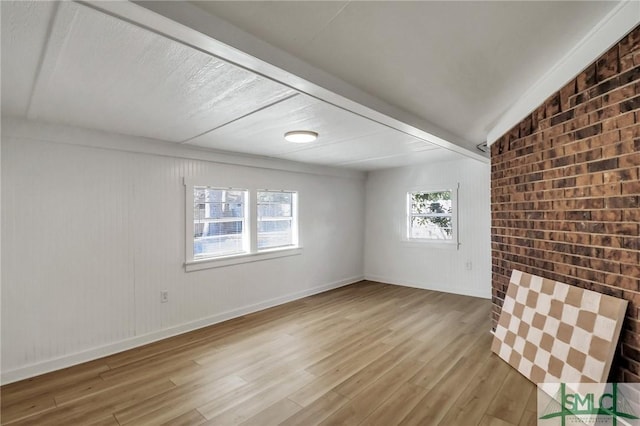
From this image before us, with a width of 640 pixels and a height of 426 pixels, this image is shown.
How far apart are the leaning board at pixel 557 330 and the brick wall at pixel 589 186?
74 millimetres

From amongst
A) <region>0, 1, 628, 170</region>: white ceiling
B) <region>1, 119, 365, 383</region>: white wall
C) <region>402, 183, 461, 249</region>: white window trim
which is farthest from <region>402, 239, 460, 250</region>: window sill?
<region>1, 119, 365, 383</region>: white wall

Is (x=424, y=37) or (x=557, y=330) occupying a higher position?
(x=424, y=37)

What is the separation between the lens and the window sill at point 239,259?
3.88 metres

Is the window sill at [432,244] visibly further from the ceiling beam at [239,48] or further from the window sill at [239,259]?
the ceiling beam at [239,48]

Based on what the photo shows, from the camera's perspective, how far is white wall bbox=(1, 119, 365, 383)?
272 centimetres

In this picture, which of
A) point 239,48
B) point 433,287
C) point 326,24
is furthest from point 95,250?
point 433,287

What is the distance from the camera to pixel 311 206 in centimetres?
554

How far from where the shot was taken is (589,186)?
80.9 inches

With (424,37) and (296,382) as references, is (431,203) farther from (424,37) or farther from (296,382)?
(424,37)

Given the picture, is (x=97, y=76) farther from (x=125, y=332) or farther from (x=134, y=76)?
(x=125, y=332)

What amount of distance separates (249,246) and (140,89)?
2780 mm

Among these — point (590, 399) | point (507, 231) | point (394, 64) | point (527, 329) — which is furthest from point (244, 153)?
point (590, 399)

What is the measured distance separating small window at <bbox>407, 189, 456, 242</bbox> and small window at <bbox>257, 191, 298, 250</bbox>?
2.33 m

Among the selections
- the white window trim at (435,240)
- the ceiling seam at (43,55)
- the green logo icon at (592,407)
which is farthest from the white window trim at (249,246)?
the green logo icon at (592,407)
